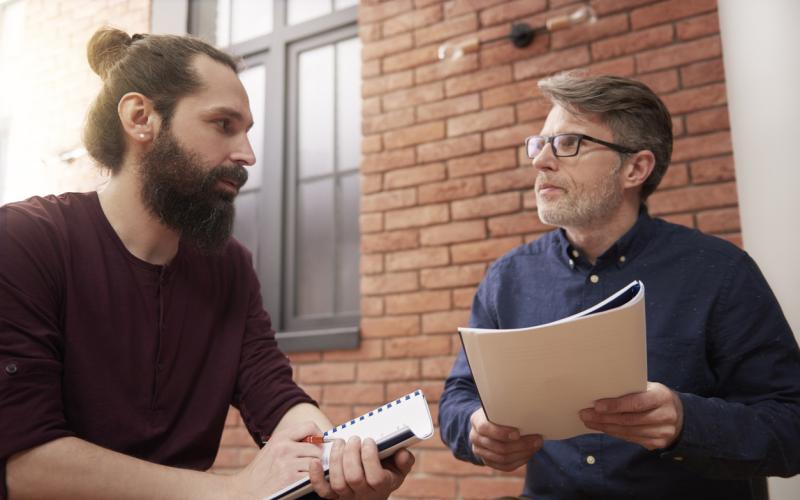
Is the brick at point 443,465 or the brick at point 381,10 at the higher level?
the brick at point 381,10

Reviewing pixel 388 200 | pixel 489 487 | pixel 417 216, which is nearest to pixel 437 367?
pixel 489 487

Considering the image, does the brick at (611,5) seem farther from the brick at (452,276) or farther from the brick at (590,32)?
the brick at (452,276)

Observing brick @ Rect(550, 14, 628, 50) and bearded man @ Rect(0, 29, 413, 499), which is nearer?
bearded man @ Rect(0, 29, 413, 499)

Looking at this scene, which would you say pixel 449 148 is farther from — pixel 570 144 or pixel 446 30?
pixel 570 144

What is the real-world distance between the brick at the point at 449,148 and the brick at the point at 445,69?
0.27 metres

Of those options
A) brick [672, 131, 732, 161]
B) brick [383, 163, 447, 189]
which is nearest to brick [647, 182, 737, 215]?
brick [672, 131, 732, 161]

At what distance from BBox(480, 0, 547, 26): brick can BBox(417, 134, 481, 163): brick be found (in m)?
0.46

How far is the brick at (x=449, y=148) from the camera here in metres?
2.68

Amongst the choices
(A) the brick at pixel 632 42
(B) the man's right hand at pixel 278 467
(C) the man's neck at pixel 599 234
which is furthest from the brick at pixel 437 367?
(B) the man's right hand at pixel 278 467

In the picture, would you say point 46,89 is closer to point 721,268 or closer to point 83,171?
point 83,171

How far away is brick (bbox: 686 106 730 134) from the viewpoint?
7.29ft

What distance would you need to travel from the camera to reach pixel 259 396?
1458mm

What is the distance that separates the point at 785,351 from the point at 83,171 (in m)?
3.05

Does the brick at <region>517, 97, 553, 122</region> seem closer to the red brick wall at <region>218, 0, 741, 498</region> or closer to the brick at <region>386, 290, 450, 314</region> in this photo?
the red brick wall at <region>218, 0, 741, 498</region>
